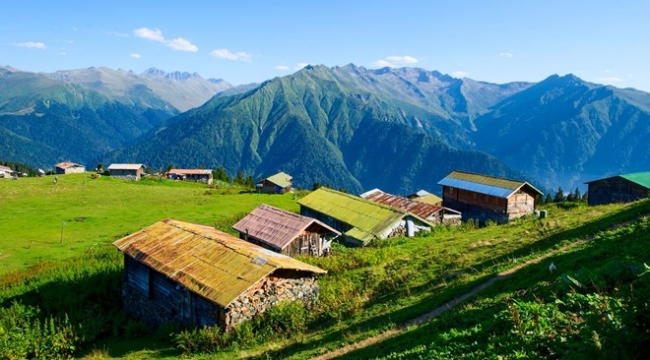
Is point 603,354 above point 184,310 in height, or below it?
above

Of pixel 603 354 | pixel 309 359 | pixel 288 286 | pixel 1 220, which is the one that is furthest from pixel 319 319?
pixel 1 220

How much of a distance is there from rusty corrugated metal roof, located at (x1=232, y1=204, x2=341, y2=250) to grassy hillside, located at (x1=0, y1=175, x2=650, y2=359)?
5.39 metres

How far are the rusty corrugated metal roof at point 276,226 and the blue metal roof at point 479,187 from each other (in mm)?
24244

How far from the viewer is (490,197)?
58.8 meters

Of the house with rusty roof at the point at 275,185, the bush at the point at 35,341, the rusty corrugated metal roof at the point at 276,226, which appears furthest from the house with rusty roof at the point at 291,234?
the house with rusty roof at the point at 275,185

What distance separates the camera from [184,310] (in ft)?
81.1

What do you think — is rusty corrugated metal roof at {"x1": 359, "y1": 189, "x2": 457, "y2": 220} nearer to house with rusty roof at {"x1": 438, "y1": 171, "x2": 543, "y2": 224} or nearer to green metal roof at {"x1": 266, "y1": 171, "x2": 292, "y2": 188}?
house with rusty roof at {"x1": 438, "y1": 171, "x2": 543, "y2": 224}

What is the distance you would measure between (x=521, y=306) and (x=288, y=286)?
14.1 meters

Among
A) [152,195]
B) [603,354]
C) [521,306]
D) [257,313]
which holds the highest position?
[603,354]

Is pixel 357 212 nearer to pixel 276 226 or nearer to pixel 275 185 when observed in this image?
pixel 276 226

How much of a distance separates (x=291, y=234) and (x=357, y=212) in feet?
43.2

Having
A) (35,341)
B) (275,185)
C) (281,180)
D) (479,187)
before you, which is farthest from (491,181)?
(281,180)

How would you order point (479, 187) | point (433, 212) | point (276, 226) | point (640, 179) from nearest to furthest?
point (276, 226), point (433, 212), point (640, 179), point (479, 187)

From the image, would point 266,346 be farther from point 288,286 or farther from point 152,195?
point 152,195
